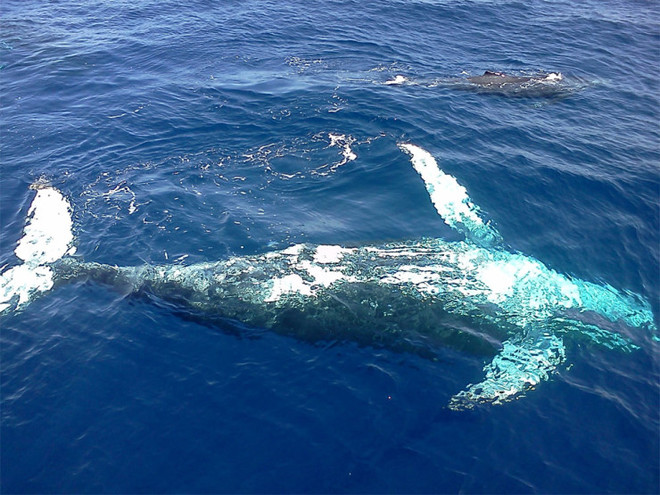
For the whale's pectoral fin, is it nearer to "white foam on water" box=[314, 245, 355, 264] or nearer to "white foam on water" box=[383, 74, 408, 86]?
"white foam on water" box=[314, 245, 355, 264]

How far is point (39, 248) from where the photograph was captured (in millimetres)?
38031

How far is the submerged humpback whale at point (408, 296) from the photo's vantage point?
30625 mm

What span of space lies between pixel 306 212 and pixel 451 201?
12335 millimetres

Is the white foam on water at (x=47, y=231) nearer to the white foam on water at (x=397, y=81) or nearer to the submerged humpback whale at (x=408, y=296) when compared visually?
the submerged humpback whale at (x=408, y=296)

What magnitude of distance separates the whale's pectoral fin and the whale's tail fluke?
99.5 ft

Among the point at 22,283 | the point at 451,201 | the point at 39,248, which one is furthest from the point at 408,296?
the point at 39,248

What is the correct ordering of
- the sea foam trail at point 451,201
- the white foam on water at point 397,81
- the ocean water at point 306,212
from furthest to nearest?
the white foam on water at point 397,81 < the sea foam trail at point 451,201 < the ocean water at point 306,212

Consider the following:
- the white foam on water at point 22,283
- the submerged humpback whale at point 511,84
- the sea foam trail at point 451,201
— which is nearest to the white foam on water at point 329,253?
the sea foam trail at point 451,201

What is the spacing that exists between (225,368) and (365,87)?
3909 centimetres

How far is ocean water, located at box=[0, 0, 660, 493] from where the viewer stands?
83.3 feet

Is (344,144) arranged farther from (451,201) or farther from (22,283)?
(22,283)

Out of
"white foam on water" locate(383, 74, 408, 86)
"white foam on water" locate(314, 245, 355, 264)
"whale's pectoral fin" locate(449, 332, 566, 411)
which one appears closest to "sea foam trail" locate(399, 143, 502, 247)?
"whale's pectoral fin" locate(449, 332, 566, 411)

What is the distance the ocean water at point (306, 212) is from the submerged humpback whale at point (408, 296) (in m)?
1.02

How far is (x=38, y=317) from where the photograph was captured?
3328cm
